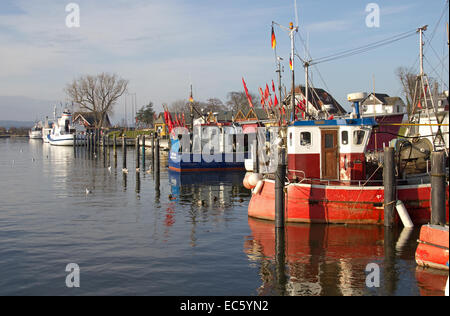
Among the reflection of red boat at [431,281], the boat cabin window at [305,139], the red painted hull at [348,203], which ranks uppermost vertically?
the boat cabin window at [305,139]

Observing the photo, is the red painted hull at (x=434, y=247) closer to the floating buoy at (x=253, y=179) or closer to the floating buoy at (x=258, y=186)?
the floating buoy at (x=258, y=186)

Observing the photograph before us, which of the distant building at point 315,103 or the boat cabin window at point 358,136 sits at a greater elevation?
the distant building at point 315,103

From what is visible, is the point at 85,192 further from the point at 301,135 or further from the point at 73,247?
the point at 301,135

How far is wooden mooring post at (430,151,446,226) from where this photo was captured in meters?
13.9

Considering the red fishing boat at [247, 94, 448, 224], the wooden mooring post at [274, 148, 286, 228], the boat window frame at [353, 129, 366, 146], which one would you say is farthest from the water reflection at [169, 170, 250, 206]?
the boat window frame at [353, 129, 366, 146]

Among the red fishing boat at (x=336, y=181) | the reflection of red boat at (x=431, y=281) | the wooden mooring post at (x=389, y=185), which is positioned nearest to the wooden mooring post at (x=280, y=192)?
the red fishing boat at (x=336, y=181)

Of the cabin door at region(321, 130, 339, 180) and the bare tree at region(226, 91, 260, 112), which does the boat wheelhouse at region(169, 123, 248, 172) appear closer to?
the cabin door at region(321, 130, 339, 180)

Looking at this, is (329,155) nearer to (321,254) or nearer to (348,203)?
(348,203)

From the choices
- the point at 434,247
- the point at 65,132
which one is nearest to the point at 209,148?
the point at 434,247

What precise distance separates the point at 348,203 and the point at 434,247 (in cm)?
543

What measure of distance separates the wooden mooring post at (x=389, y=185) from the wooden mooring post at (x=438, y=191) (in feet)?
9.16

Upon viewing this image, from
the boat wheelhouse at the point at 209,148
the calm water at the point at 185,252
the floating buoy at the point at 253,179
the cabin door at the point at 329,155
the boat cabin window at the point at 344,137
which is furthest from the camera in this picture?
the boat wheelhouse at the point at 209,148

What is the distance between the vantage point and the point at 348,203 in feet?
60.8

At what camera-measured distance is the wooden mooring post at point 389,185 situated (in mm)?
17281
